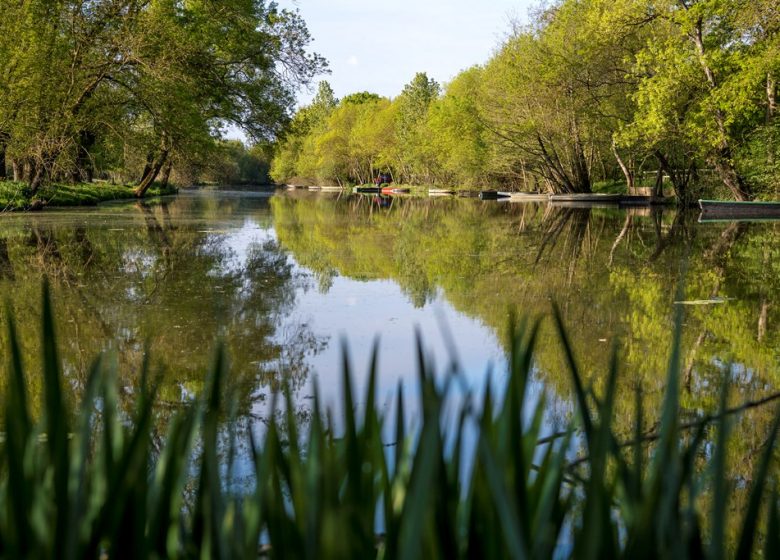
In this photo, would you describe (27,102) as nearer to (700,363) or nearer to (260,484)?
(700,363)

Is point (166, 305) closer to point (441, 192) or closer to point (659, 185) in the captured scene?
point (659, 185)

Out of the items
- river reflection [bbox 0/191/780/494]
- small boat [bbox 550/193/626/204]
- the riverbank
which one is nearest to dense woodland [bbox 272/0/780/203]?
small boat [bbox 550/193/626/204]

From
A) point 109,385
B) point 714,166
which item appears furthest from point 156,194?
point 109,385

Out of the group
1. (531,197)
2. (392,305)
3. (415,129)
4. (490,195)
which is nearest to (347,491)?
(392,305)

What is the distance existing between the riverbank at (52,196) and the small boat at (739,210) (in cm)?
1649

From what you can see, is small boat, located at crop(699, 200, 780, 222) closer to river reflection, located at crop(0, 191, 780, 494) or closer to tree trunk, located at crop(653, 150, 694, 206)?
river reflection, located at crop(0, 191, 780, 494)

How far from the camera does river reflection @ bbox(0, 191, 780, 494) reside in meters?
4.11

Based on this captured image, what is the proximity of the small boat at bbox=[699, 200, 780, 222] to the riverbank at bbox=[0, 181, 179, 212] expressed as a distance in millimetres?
16492

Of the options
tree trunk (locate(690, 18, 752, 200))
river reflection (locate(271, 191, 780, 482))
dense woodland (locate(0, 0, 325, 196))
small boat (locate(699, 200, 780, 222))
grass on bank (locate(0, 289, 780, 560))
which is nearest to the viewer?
grass on bank (locate(0, 289, 780, 560))

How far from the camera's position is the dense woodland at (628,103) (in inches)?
854

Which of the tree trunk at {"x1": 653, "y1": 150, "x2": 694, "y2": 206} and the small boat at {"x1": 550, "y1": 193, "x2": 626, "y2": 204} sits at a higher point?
the tree trunk at {"x1": 653, "y1": 150, "x2": 694, "y2": 206}

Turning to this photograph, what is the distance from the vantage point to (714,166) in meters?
24.2

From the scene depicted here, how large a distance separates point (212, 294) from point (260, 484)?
6.08m

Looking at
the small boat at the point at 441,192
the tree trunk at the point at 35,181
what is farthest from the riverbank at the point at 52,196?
the small boat at the point at 441,192
